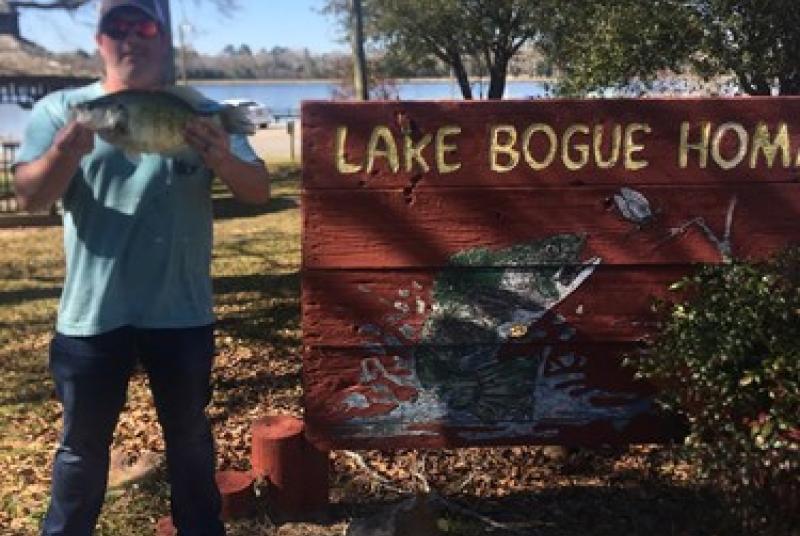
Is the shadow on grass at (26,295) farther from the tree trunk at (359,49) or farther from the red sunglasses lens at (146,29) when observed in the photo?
the tree trunk at (359,49)

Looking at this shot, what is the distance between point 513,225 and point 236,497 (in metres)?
1.40

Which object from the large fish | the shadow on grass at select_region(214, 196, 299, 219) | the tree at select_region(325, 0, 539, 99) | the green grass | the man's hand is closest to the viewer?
the large fish

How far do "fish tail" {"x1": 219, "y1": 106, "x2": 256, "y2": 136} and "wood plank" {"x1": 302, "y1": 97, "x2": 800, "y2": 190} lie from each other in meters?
0.56

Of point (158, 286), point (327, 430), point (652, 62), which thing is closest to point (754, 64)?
point (652, 62)

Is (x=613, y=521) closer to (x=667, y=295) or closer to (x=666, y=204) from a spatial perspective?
(x=667, y=295)

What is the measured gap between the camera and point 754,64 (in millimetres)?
7520

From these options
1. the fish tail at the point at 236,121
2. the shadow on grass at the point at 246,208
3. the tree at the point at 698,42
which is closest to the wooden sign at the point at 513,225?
the fish tail at the point at 236,121

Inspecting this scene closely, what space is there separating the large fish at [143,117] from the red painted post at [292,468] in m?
1.38

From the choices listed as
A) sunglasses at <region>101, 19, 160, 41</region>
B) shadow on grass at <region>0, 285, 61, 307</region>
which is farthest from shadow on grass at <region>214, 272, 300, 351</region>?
sunglasses at <region>101, 19, 160, 41</region>

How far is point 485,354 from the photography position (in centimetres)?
324

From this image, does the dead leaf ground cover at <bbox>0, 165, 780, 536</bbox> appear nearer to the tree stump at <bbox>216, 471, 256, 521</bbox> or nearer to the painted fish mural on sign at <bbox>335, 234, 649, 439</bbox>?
the tree stump at <bbox>216, 471, 256, 521</bbox>

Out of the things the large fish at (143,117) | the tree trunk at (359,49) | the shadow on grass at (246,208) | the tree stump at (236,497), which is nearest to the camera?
the large fish at (143,117)

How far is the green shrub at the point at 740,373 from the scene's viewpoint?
2.51m

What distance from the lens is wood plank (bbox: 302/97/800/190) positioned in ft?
10.0
